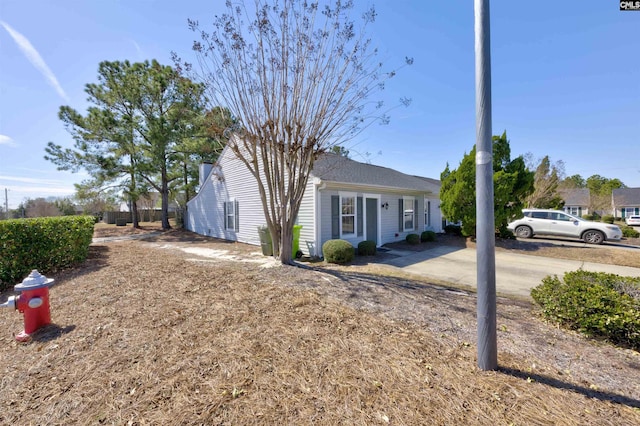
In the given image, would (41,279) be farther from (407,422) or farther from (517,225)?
(517,225)

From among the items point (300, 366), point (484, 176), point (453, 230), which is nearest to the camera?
point (484, 176)

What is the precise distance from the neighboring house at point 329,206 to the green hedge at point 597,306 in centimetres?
623

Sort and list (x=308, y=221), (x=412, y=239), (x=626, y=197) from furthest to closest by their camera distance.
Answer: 1. (x=626, y=197)
2. (x=412, y=239)
3. (x=308, y=221)

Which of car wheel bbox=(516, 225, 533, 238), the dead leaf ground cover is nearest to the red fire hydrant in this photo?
the dead leaf ground cover

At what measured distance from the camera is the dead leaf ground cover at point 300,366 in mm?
1922

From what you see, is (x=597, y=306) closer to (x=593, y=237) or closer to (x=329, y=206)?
(x=329, y=206)

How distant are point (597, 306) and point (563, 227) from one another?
1321 cm

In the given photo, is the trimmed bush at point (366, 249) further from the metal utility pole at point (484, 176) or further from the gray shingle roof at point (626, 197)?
the gray shingle roof at point (626, 197)

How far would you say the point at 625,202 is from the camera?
123 feet

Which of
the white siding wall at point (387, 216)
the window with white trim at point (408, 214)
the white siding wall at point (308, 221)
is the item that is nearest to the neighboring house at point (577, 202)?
the white siding wall at point (387, 216)

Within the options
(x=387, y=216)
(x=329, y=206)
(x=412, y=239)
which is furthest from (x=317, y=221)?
(x=412, y=239)

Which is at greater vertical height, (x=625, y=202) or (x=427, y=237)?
(x=625, y=202)

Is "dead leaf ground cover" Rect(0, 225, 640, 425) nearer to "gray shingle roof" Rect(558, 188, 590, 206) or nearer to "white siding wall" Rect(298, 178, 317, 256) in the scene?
"white siding wall" Rect(298, 178, 317, 256)

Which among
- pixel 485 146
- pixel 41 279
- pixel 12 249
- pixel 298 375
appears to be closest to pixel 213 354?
pixel 298 375
